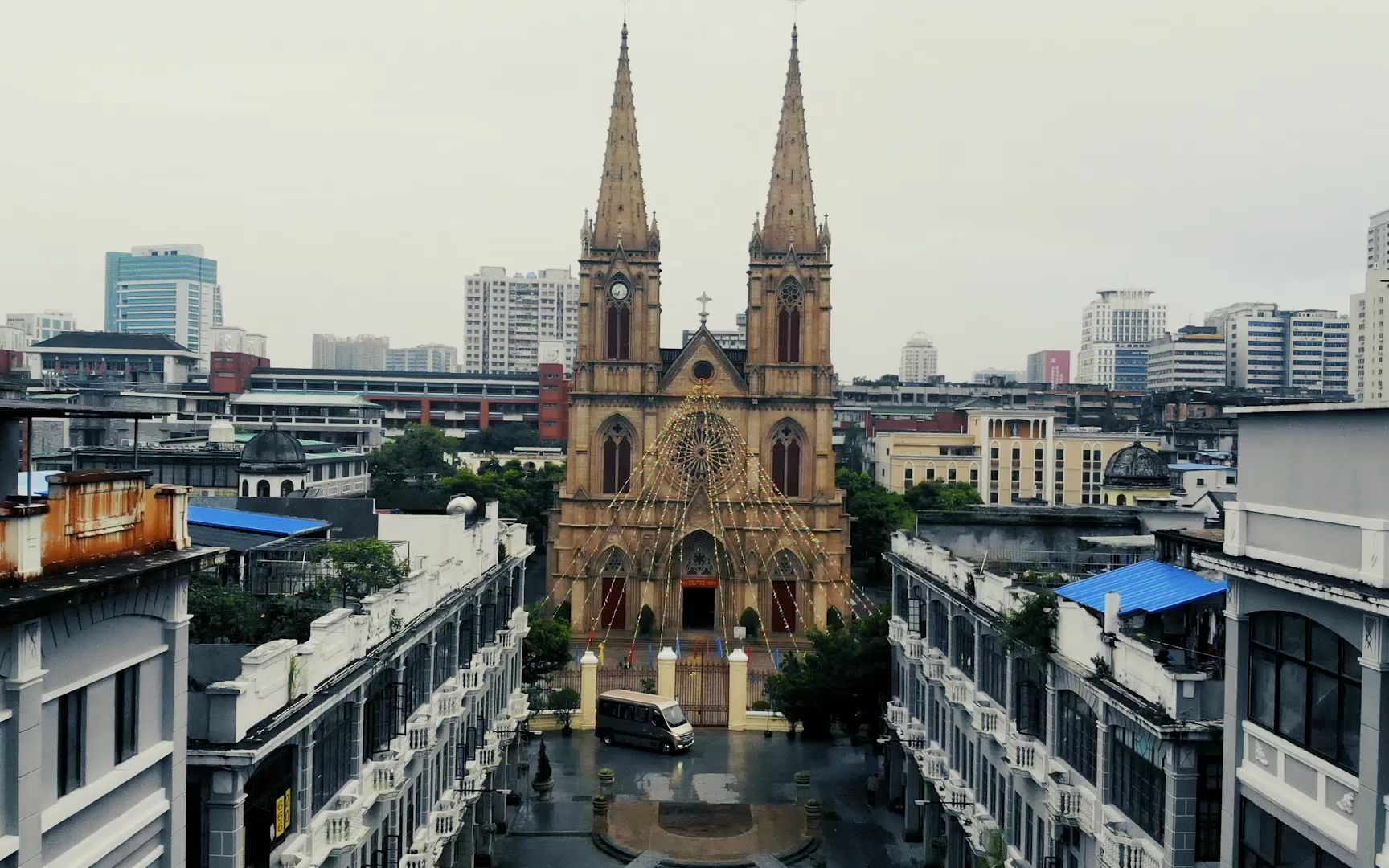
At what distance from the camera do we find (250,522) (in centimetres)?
2970

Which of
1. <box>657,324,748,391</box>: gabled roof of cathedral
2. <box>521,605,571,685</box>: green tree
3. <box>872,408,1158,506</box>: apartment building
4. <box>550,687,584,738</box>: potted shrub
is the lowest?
<box>550,687,584,738</box>: potted shrub

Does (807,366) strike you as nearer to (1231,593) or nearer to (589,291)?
(589,291)

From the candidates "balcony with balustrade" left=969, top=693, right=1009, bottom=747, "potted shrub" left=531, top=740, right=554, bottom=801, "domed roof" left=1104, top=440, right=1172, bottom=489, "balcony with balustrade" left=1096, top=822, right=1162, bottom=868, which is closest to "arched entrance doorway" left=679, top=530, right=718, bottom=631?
"domed roof" left=1104, top=440, right=1172, bottom=489

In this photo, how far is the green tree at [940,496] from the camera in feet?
288

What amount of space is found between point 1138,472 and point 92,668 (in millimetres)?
Answer: 55172

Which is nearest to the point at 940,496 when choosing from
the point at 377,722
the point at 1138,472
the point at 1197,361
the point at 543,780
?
the point at 1138,472

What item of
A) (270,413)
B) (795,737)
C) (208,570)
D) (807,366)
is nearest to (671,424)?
(807,366)

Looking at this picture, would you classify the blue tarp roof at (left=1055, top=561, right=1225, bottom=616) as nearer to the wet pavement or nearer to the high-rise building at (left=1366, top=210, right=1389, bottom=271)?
the wet pavement

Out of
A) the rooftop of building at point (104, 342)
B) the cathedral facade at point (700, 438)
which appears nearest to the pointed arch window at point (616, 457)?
the cathedral facade at point (700, 438)

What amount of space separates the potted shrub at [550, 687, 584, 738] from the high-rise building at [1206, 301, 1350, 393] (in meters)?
136

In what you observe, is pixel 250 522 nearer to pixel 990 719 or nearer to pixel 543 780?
pixel 543 780

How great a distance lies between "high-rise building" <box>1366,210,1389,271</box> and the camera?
543ft

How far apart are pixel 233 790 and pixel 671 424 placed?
181ft

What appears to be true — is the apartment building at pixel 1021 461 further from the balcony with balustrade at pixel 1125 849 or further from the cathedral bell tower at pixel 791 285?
the balcony with balustrade at pixel 1125 849
